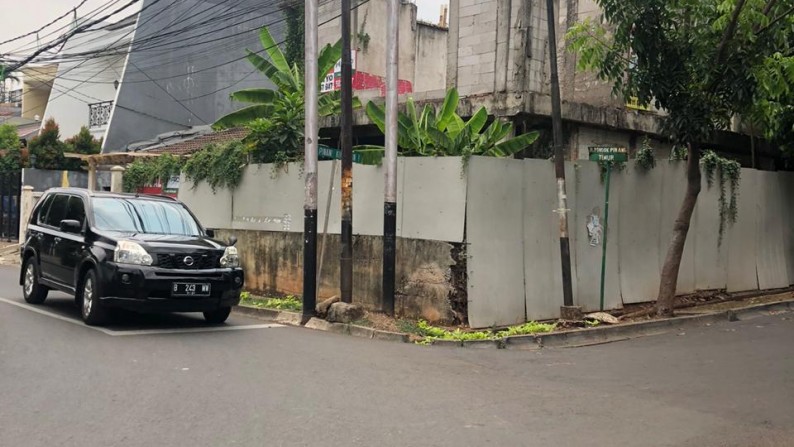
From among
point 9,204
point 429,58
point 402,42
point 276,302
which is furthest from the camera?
point 9,204

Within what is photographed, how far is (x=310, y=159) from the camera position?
1070cm

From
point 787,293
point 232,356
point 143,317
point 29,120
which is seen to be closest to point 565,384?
point 232,356

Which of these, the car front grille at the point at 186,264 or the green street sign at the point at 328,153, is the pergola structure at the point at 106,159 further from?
the car front grille at the point at 186,264

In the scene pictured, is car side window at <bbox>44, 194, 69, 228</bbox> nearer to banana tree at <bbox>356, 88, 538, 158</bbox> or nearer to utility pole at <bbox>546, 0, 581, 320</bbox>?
banana tree at <bbox>356, 88, 538, 158</bbox>

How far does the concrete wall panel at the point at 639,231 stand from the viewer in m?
11.9

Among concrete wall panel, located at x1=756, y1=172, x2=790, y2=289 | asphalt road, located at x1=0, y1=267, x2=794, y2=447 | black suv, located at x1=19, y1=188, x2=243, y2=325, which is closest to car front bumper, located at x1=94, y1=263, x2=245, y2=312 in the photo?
black suv, located at x1=19, y1=188, x2=243, y2=325

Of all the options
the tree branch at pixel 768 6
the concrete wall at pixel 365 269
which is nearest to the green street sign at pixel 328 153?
the concrete wall at pixel 365 269

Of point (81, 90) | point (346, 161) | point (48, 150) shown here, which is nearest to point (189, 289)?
point (346, 161)

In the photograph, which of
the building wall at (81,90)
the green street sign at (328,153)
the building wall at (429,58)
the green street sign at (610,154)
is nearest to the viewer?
the green street sign at (610,154)

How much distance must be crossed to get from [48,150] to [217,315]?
1981cm

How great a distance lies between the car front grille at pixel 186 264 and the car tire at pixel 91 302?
88 centimetres

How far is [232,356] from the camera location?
7.59m

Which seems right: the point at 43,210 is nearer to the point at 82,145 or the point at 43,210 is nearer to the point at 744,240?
the point at 744,240

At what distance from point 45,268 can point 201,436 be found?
6871mm
